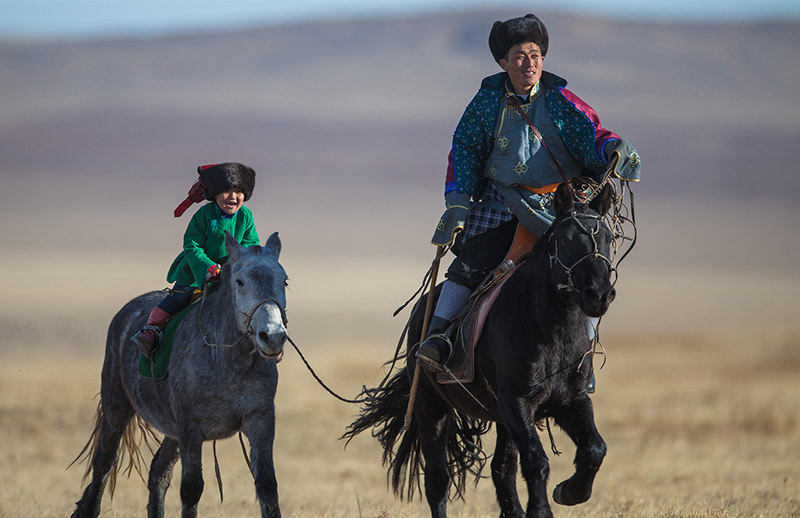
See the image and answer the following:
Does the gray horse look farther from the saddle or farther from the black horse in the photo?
the black horse

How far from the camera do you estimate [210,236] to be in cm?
781

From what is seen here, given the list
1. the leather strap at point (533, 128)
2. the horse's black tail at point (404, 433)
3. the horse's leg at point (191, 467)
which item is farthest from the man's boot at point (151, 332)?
the leather strap at point (533, 128)

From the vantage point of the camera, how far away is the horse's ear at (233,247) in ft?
23.8

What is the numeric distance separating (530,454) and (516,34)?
2690 millimetres

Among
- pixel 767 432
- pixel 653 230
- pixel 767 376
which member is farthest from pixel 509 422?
pixel 653 230

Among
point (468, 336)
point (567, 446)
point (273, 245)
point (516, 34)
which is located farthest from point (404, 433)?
point (567, 446)

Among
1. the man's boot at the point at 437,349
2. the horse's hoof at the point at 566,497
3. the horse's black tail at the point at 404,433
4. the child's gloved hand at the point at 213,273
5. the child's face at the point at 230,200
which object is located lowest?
the horse's hoof at the point at 566,497

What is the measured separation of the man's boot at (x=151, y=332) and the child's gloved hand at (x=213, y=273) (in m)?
0.56

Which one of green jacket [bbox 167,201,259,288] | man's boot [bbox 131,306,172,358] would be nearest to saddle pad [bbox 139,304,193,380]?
man's boot [bbox 131,306,172,358]

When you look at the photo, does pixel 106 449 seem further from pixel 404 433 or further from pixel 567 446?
pixel 567 446

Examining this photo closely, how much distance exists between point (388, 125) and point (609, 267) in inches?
3770

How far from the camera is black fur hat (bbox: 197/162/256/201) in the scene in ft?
25.1

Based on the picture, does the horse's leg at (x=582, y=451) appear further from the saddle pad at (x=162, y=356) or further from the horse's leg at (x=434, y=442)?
the saddle pad at (x=162, y=356)

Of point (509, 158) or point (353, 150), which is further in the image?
point (353, 150)
